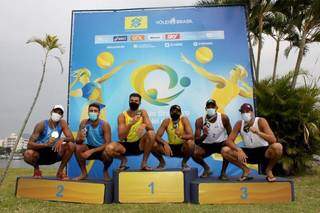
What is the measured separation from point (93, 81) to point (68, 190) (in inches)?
127

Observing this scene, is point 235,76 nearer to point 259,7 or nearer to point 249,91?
point 249,91

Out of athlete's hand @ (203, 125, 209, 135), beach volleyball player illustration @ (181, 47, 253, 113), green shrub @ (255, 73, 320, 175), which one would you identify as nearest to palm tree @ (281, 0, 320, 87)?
Answer: green shrub @ (255, 73, 320, 175)

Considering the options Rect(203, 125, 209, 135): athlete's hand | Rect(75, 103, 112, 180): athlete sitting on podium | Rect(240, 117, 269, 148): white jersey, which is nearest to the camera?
Rect(240, 117, 269, 148): white jersey

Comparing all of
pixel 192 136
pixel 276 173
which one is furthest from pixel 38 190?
pixel 276 173

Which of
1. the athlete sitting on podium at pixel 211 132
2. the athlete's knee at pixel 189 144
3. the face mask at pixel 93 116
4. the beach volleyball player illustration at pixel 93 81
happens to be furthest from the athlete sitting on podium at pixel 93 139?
the beach volleyball player illustration at pixel 93 81

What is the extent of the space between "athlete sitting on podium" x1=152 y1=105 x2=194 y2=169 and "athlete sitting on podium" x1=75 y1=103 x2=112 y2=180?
2.55ft

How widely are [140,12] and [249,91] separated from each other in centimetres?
288

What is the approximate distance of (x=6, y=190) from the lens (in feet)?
23.7

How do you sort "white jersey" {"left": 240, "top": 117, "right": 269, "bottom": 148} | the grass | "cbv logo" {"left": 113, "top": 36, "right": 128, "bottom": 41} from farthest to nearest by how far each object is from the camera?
"cbv logo" {"left": 113, "top": 36, "right": 128, "bottom": 41}, "white jersey" {"left": 240, "top": 117, "right": 269, "bottom": 148}, the grass

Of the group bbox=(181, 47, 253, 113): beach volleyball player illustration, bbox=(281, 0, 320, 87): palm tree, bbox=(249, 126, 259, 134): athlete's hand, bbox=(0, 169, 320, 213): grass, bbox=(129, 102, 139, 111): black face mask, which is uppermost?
bbox=(281, 0, 320, 87): palm tree

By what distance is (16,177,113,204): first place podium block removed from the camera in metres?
5.79

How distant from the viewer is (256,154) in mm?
6027

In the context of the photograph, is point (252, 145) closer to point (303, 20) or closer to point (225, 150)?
point (225, 150)

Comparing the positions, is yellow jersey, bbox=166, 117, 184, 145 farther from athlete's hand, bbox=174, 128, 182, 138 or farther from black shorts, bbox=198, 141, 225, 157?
black shorts, bbox=198, 141, 225, 157
